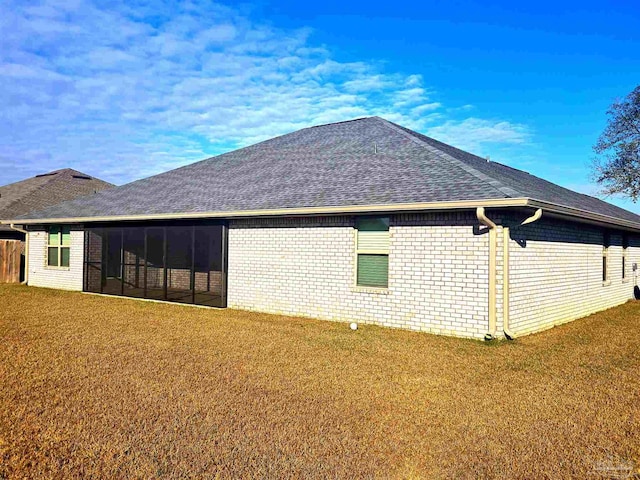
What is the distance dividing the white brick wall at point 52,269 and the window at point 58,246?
0.21 metres

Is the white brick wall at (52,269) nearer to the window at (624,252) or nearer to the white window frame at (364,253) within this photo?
the white window frame at (364,253)

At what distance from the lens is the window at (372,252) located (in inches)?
360

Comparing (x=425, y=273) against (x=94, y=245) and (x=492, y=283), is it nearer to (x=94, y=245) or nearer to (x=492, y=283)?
(x=492, y=283)

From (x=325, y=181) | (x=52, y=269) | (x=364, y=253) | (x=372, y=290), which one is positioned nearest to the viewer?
(x=372, y=290)

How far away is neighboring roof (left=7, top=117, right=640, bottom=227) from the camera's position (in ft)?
29.3

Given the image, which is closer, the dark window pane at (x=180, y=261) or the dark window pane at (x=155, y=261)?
the dark window pane at (x=180, y=261)

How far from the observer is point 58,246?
626 inches

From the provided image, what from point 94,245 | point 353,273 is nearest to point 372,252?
point 353,273

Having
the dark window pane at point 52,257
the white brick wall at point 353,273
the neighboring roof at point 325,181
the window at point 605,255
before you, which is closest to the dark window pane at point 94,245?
the neighboring roof at point 325,181

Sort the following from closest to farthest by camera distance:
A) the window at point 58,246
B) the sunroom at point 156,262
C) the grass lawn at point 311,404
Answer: the grass lawn at point 311,404 → the sunroom at point 156,262 → the window at point 58,246

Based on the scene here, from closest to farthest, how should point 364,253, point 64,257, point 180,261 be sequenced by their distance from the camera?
1. point 364,253
2. point 64,257
3. point 180,261

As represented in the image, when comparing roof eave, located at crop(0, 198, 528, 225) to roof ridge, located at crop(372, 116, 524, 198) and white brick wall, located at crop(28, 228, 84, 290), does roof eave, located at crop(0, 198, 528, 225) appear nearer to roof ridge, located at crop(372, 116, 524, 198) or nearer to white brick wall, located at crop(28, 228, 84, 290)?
roof ridge, located at crop(372, 116, 524, 198)

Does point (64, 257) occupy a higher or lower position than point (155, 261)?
higher

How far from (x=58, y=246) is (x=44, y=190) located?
13.0 m
